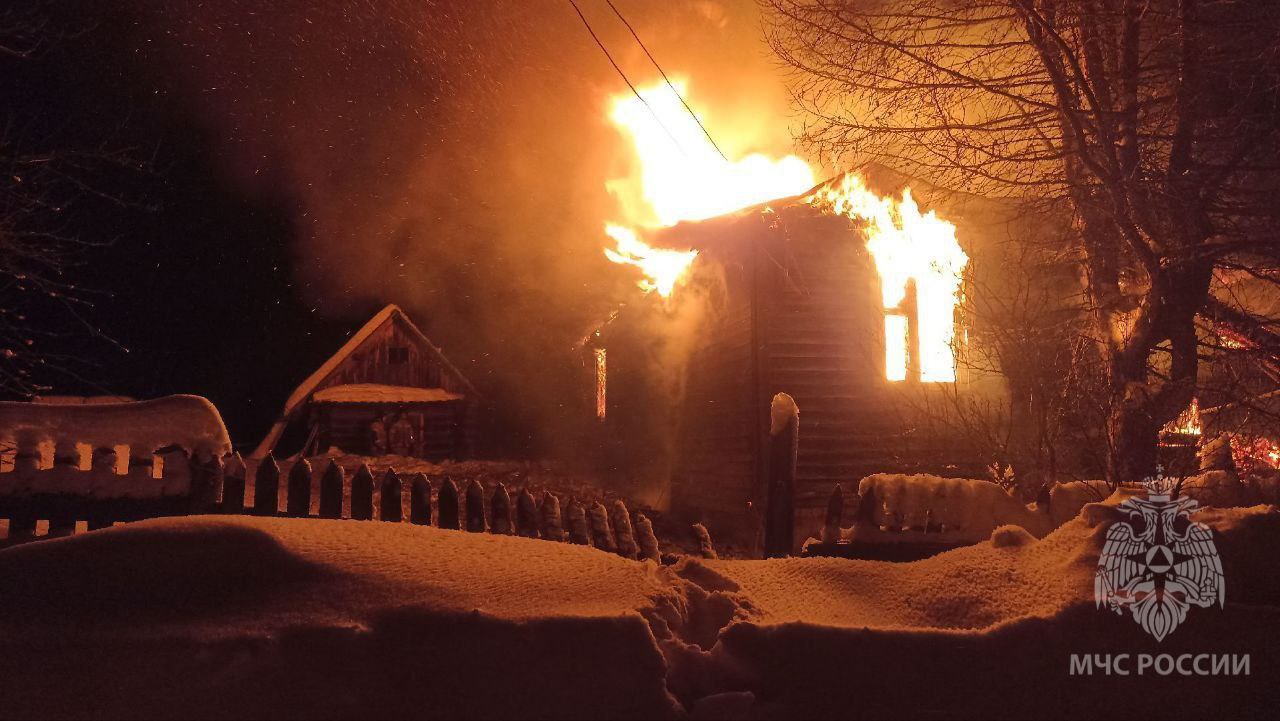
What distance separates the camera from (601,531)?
18.3ft

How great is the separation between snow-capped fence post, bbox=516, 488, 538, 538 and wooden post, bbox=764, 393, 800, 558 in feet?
6.23

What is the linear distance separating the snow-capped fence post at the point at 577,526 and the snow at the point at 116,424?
3221 mm

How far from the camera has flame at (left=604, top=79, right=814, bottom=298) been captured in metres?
15.4

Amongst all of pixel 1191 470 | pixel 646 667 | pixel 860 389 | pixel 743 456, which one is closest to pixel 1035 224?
pixel 1191 470

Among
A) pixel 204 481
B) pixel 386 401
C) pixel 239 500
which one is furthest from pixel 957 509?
pixel 386 401

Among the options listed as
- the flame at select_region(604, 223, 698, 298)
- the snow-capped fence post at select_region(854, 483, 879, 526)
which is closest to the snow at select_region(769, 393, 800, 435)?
the snow-capped fence post at select_region(854, 483, 879, 526)

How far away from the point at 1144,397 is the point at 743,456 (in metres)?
6.88

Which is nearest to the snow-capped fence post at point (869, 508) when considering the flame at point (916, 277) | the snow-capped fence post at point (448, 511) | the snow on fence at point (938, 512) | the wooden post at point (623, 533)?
the snow on fence at point (938, 512)

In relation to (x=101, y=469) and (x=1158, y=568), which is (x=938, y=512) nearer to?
(x=1158, y=568)

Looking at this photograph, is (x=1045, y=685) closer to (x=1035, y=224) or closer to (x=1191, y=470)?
(x=1191, y=470)

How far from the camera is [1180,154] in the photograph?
642 cm

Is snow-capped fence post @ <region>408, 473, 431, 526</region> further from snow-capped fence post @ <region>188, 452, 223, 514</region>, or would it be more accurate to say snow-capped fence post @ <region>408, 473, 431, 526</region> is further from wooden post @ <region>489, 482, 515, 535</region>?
snow-capped fence post @ <region>188, 452, 223, 514</region>

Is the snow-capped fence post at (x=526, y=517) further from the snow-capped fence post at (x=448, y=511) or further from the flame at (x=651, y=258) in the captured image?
the flame at (x=651, y=258)

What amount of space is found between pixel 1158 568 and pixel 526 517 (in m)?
4.12
